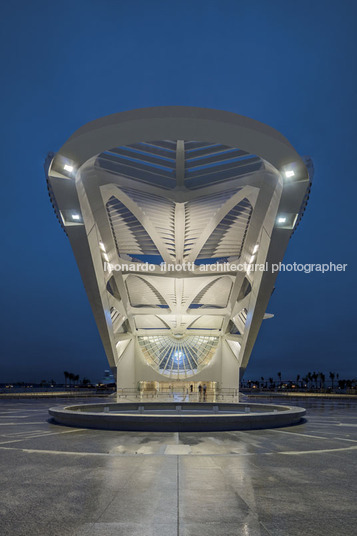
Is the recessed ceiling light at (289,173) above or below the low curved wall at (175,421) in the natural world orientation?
above

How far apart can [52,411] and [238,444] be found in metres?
6.95

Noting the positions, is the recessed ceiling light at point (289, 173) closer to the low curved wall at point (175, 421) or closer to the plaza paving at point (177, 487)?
the low curved wall at point (175, 421)

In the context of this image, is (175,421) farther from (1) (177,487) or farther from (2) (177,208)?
(2) (177,208)

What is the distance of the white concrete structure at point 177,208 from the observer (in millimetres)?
15469

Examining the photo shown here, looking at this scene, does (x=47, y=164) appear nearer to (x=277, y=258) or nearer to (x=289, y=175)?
(x=289, y=175)

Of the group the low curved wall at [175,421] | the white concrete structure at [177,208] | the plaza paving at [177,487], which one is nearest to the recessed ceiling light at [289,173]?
the white concrete structure at [177,208]

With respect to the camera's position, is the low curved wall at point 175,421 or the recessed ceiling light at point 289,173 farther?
the recessed ceiling light at point 289,173

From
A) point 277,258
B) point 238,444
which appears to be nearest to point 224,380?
point 277,258

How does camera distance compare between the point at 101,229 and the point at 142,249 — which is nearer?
the point at 101,229

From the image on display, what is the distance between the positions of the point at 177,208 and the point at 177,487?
20.9 m

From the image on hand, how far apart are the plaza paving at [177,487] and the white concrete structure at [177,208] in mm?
11139

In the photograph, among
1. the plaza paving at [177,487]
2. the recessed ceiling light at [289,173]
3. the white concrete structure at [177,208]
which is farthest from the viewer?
the recessed ceiling light at [289,173]

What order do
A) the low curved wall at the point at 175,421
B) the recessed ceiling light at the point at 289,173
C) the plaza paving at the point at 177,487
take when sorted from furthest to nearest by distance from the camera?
the recessed ceiling light at the point at 289,173
the low curved wall at the point at 175,421
the plaza paving at the point at 177,487

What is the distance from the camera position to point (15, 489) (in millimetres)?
4812
